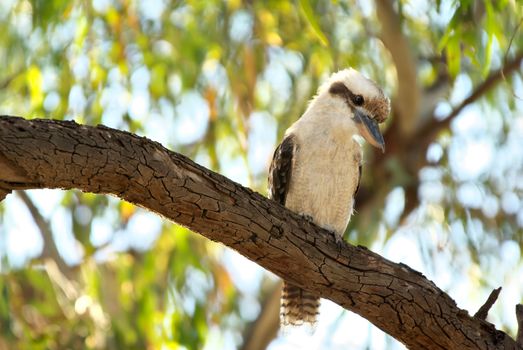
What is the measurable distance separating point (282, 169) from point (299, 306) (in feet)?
1.68

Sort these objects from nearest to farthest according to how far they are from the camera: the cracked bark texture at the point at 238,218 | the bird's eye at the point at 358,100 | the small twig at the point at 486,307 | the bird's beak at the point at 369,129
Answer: the cracked bark texture at the point at 238,218 → the small twig at the point at 486,307 → the bird's beak at the point at 369,129 → the bird's eye at the point at 358,100

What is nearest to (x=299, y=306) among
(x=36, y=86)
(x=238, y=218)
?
(x=238, y=218)

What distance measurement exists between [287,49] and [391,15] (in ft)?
1.84

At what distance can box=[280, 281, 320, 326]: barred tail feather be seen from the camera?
3.35 metres

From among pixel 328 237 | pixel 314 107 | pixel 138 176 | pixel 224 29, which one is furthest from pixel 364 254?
pixel 224 29

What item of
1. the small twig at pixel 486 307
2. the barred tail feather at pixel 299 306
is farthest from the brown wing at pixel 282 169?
the small twig at pixel 486 307

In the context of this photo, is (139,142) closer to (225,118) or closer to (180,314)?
(180,314)

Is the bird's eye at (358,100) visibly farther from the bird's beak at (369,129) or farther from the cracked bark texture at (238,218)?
the cracked bark texture at (238,218)

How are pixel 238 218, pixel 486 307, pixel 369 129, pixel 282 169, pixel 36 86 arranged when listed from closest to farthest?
pixel 238 218
pixel 486 307
pixel 369 129
pixel 282 169
pixel 36 86

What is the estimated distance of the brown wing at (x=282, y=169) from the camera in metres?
3.36

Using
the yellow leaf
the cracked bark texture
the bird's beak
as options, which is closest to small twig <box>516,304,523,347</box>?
the cracked bark texture

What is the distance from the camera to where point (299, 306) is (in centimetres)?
335

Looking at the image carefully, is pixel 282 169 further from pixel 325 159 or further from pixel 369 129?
pixel 369 129

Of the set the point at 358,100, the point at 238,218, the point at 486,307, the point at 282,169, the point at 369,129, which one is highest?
the point at 358,100
